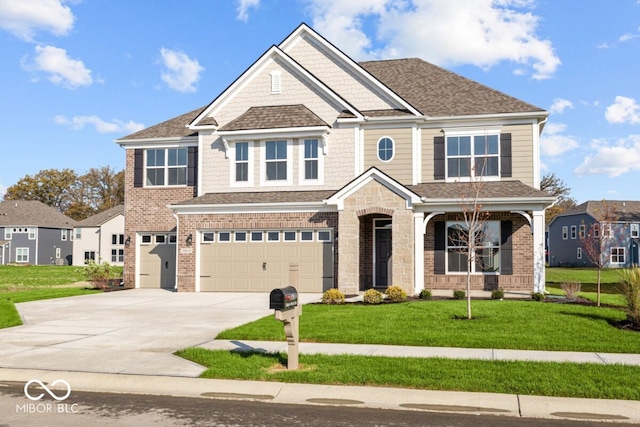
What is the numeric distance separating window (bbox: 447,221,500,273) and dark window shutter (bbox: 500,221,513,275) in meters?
0.14

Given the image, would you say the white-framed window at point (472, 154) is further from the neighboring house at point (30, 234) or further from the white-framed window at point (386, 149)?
the neighboring house at point (30, 234)

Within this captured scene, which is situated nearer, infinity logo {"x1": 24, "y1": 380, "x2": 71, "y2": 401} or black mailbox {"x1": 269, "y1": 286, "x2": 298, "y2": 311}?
infinity logo {"x1": 24, "y1": 380, "x2": 71, "y2": 401}

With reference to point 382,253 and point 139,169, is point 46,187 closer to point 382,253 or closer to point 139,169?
point 139,169

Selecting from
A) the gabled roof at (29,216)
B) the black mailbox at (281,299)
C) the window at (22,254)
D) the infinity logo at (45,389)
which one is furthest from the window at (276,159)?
the window at (22,254)

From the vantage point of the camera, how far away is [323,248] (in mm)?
22109

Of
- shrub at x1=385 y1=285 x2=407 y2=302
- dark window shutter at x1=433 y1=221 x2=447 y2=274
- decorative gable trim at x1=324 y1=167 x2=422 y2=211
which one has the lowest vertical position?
shrub at x1=385 y1=285 x2=407 y2=302

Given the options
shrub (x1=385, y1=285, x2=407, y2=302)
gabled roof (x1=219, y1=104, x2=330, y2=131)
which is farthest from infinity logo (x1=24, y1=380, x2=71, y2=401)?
gabled roof (x1=219, y1=104, x2=330, y2=131)

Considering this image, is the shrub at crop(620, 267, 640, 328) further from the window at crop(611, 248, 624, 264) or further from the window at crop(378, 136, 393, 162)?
the window at crop(611, 248, 624, 264)

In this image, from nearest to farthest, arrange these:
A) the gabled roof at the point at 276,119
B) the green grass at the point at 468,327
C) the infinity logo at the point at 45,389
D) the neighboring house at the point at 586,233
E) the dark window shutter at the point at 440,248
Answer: the infinity logo at the point at 45,389, the green grass at the point at 468,327, the dark window shutter at the point at 440,248, the gabled roof at the point at 276,119, the neighboring house at the point at 586,233

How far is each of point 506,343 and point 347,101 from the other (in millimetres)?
14934

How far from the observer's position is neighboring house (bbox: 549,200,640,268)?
59.4 meters

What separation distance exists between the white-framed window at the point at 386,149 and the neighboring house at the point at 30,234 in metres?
56.5

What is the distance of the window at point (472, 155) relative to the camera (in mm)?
22531

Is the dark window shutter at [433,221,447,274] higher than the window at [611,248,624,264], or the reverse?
the dark window shutter at [433,221,447,274]
